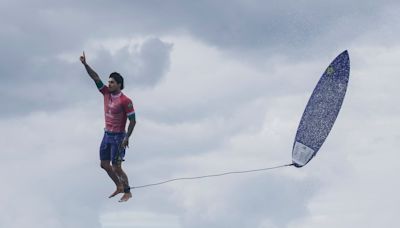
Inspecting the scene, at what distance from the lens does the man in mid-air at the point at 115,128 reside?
→ 17328 mm

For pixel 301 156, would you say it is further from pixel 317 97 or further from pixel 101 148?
pixel 101 148

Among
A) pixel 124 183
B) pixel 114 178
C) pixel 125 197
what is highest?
pixel 114 178

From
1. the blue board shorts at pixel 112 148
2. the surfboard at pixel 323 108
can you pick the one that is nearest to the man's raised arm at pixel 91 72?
the blue board shorts at pixel 112 148

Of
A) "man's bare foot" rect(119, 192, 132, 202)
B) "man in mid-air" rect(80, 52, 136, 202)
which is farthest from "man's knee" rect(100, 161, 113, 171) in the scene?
"man's bare foot" rect(119, 192, 132, 202)

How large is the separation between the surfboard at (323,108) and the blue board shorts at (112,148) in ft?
22.6

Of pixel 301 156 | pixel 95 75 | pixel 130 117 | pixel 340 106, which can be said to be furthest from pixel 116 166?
pixel 340 106

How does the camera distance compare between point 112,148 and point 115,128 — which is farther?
point 112,148

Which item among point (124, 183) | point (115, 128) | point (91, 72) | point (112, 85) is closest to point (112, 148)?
point (115, 128)

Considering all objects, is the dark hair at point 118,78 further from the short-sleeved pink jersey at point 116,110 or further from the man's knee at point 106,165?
the man's knee at point 106,165

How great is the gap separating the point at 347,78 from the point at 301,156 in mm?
3613

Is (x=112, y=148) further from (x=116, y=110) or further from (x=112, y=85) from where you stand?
(x=112, y=85)

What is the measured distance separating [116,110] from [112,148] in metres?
1.55

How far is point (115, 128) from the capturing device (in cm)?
1773

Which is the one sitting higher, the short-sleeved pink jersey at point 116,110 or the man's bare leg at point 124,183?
the short-sleeved pink jersey at point 116,110
